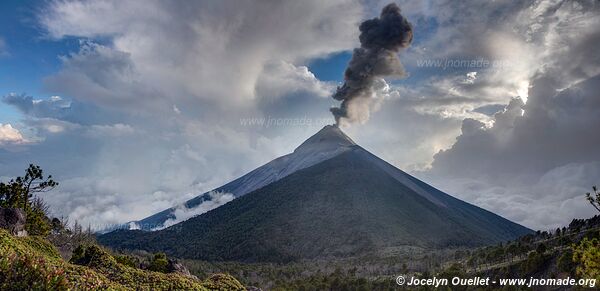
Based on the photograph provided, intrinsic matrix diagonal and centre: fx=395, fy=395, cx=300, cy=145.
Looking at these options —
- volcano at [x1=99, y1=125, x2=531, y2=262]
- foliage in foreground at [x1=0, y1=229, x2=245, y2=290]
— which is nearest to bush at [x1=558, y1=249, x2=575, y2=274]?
foliage in foreground at [x1=0, y1=229, x2=245, y2=290]

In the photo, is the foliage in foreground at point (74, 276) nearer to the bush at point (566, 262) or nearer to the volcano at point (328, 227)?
the bush at point (566, 262)

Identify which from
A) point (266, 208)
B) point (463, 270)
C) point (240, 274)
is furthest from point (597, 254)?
point (266, 208)

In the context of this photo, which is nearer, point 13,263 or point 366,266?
point 13,263

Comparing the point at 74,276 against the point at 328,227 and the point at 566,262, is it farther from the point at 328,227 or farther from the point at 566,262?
the point at 328,227

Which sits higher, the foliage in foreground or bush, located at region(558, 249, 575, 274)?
the foliage in foreground

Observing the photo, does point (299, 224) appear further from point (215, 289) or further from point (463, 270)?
point (215, 289)

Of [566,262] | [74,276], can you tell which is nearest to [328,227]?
[566,262]

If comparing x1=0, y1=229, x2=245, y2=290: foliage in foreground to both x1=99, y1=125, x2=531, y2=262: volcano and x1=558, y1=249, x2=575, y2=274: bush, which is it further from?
x1=99, y1=125, x2=531, y2=262: volcano

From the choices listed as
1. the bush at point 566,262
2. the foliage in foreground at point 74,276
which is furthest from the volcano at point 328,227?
the foliage in foreground at point 74,276
